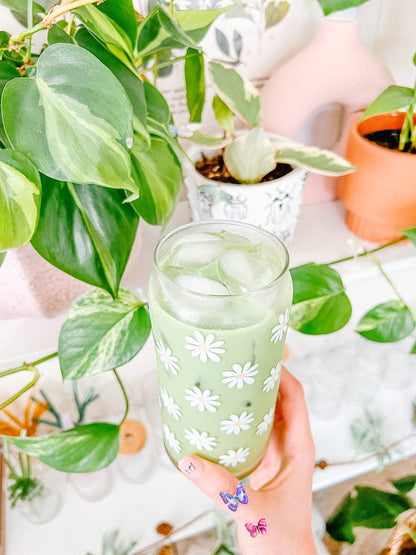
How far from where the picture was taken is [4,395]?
71 cm

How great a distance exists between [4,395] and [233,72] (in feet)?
1.78

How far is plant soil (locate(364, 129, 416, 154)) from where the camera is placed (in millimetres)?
731

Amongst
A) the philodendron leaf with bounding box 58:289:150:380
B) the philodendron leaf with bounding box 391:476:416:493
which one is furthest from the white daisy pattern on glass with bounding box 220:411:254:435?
the philodendron leaf with bounding box 391:476:416:493

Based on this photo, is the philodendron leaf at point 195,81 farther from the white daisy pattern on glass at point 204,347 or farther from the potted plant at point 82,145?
the white daisy pattern on glass at point 204,347

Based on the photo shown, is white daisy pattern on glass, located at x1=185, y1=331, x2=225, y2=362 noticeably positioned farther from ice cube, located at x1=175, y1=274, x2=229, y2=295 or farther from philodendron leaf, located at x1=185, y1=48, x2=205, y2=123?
philodendron leaf, located at x1=185, y1=48, x2=205, y2=123

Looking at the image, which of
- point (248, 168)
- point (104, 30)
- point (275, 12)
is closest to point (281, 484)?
point (248, 168)

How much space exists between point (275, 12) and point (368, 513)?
2.38ft

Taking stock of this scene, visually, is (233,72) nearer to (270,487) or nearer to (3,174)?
(3,174)

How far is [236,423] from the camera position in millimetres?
474

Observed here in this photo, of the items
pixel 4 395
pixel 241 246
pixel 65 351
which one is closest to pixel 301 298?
pixel 241 246

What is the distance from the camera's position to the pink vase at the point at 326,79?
70cm

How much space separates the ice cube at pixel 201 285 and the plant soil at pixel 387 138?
0.47 meters

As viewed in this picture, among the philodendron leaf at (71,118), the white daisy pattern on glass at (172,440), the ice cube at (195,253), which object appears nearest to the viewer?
the philodendron leaf at (71,118)

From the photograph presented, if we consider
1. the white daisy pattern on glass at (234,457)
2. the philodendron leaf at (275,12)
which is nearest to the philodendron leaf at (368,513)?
the white daisy pattern on glass at (234,457)
